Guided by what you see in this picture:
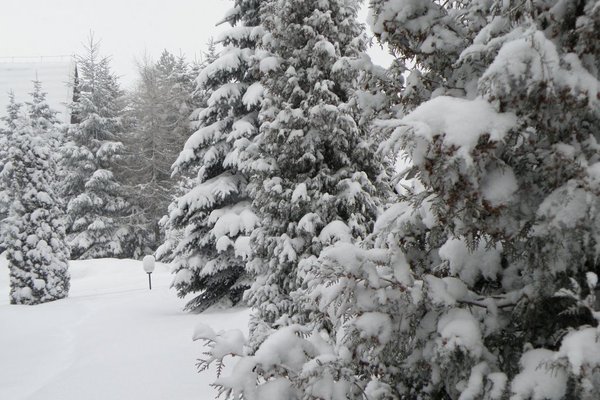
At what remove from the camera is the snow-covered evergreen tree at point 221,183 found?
10.4 meters

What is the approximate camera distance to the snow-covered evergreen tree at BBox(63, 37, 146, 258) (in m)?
26.3

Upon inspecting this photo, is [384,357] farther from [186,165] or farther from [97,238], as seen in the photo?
[97,238]

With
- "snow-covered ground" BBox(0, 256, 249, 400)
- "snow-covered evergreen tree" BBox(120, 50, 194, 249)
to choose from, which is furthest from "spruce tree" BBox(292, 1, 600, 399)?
"snow-covered evergreen tree" BBox(120, 50, 194, 249)

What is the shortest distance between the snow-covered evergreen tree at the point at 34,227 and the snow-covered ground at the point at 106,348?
0.74 m

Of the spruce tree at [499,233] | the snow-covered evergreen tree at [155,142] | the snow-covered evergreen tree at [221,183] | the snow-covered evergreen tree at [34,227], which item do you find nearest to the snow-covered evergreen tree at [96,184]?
the snow-covered evergreen tree at [155,142]

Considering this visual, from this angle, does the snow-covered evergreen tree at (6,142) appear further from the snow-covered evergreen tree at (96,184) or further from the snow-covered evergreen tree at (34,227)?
the snow-covered evergreen tree at (34,227)

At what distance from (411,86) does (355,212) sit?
12.2 feet

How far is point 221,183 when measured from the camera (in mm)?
10742

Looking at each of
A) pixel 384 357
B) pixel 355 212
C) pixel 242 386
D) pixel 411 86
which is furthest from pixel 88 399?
pixel 411 86

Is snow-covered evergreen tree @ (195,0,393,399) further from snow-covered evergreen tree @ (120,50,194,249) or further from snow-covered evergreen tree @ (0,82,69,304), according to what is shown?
snow-covered evergreen tree @ (120,50,194,249)

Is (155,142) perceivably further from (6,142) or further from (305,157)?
(305,157)

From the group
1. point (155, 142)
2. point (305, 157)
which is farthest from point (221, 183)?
point (155, 142)

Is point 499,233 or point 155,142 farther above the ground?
point 155,142

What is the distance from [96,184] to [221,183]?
60.8ft
